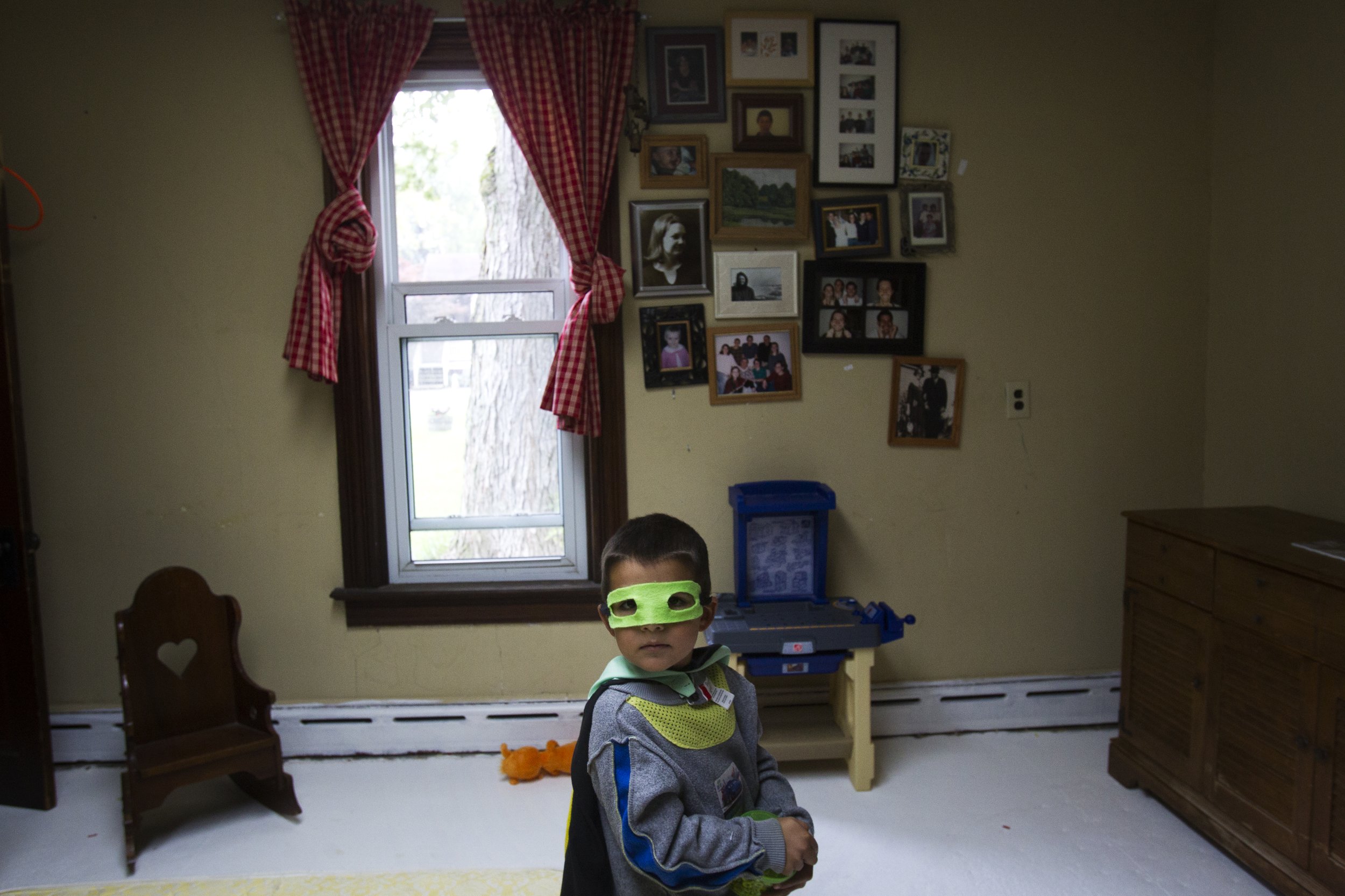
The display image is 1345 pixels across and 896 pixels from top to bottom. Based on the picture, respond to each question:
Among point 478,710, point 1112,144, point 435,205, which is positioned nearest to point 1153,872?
point 478,710

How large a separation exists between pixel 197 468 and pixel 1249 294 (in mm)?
3506

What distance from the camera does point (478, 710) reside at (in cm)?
294

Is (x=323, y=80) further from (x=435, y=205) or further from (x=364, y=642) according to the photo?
(x=364, y=642)

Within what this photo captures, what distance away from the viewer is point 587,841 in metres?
1.20

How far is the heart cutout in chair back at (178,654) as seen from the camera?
2.77m

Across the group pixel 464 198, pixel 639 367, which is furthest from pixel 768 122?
pixel 464 198

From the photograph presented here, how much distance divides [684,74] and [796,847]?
2.38 m

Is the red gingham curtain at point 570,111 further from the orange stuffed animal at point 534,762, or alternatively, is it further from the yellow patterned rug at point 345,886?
the yellow patterned rug at point 345,886

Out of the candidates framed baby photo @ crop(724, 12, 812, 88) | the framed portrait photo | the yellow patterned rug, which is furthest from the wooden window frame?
the yellow patterned rug

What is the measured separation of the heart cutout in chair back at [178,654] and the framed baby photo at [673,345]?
171 cm

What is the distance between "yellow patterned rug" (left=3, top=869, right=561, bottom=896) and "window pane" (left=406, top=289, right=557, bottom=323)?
170cm

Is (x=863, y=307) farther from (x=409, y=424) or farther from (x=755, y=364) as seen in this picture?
(x=409, y=424)

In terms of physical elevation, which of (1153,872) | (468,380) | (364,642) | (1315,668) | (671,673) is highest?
(468,380)

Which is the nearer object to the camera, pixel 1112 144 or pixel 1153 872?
pixel 1153 872
